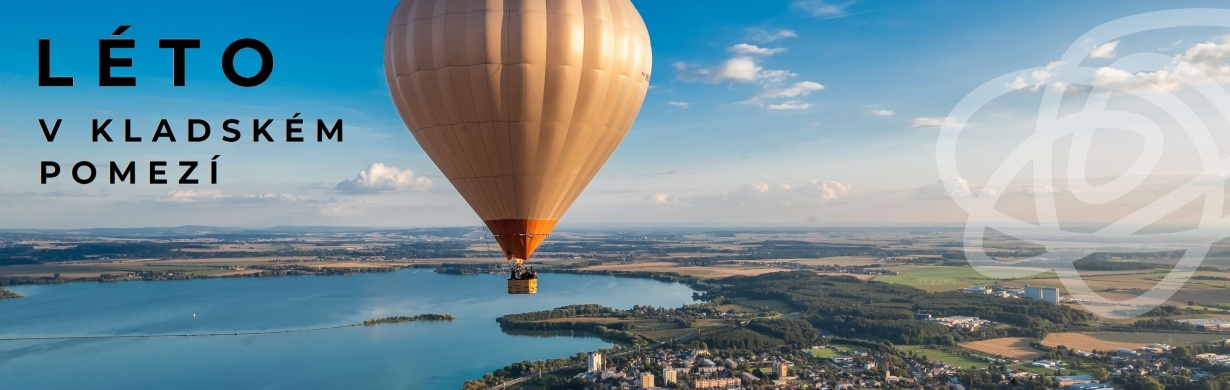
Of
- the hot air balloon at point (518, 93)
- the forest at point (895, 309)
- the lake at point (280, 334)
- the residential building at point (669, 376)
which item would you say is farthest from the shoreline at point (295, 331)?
the hot air balloon at point (518, 93)

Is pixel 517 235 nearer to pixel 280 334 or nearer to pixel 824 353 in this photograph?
pixel 824 353

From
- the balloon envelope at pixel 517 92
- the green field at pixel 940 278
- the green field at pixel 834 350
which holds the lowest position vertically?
the green field at pixel 834 350

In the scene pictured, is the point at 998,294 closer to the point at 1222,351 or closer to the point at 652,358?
the point at 1222,351

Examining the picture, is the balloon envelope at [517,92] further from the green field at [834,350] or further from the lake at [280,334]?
the green field at [834,350]

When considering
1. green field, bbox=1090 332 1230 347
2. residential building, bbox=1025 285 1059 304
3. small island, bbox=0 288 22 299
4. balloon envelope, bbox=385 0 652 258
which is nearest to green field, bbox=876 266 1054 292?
residential building, bbox=1025 285 1059 304

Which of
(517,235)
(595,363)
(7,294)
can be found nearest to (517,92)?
(517,235)

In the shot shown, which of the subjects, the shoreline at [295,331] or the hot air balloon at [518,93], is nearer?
the hot air balloon at [518,93]

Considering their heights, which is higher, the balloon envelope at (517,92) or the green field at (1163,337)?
the balloon envelope at (517,92)

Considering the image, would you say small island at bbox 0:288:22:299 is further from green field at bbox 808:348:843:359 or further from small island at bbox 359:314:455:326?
green field at bbox 808:348:843:359
